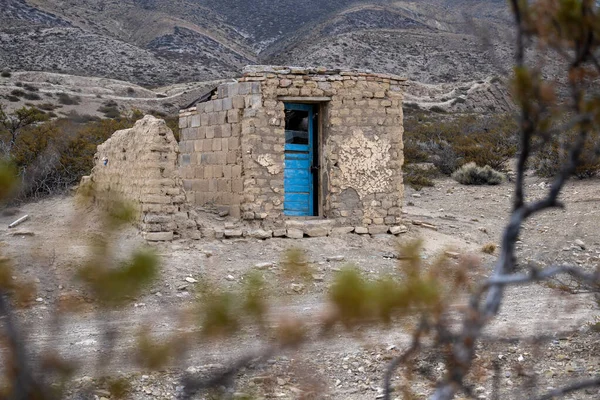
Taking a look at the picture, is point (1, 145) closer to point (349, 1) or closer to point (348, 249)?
point (348, 249)

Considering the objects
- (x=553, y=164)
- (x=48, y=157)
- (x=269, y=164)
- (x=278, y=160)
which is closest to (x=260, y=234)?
(x=269, y=164)

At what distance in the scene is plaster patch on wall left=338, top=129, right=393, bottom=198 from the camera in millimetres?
10367

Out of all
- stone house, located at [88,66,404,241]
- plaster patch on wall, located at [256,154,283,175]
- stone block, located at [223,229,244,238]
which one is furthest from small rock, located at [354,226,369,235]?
stone block, located at [223,229,244,238]

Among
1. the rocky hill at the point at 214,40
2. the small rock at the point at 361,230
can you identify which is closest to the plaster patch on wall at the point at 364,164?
the small rock at the point at 361,230

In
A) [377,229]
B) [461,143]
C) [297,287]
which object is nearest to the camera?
[297,287]

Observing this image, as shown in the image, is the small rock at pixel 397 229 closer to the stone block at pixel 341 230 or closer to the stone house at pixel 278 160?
the stone house at pixel 278 160

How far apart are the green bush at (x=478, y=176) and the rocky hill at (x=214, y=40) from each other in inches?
789

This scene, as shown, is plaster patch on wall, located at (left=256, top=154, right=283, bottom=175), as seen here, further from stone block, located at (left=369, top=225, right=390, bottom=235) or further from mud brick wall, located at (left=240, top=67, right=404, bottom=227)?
stone block, located at (left=369, top=225, right=390, bottom=235)

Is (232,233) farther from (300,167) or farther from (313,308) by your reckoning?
(313,308)

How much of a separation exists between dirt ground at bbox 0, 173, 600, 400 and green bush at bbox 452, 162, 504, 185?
3.46m

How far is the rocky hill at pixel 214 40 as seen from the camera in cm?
4369

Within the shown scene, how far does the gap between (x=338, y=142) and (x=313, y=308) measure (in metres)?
3.93

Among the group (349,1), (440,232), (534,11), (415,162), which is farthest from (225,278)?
(349,1)

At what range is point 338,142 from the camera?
33.9ft
